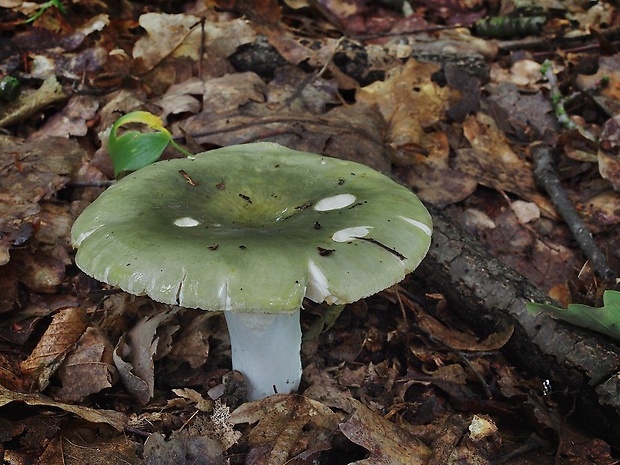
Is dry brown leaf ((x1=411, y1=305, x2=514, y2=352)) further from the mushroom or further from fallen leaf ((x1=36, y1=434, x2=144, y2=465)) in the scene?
fallen leaf ((x1=36, y1=434, x2=144, y2=465))

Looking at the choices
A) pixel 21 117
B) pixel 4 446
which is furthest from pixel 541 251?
pixel 21 117

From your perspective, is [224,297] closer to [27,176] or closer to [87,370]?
[87,370]

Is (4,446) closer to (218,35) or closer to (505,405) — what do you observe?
(505,405)

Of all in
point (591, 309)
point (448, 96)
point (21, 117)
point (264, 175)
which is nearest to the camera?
point (591, 309)

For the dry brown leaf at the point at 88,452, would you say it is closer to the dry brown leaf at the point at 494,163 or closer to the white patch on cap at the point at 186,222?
the white patch on cap at the point at 186,222

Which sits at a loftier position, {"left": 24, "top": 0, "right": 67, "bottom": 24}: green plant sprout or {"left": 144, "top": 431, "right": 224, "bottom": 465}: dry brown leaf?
{"left": 24, "top": 0, "right": 67, "bottom": 24}: green plant sprout

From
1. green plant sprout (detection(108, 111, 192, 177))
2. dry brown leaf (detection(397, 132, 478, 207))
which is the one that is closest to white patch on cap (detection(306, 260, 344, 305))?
green plant sprout (detection(108, 111, 192, 177))
